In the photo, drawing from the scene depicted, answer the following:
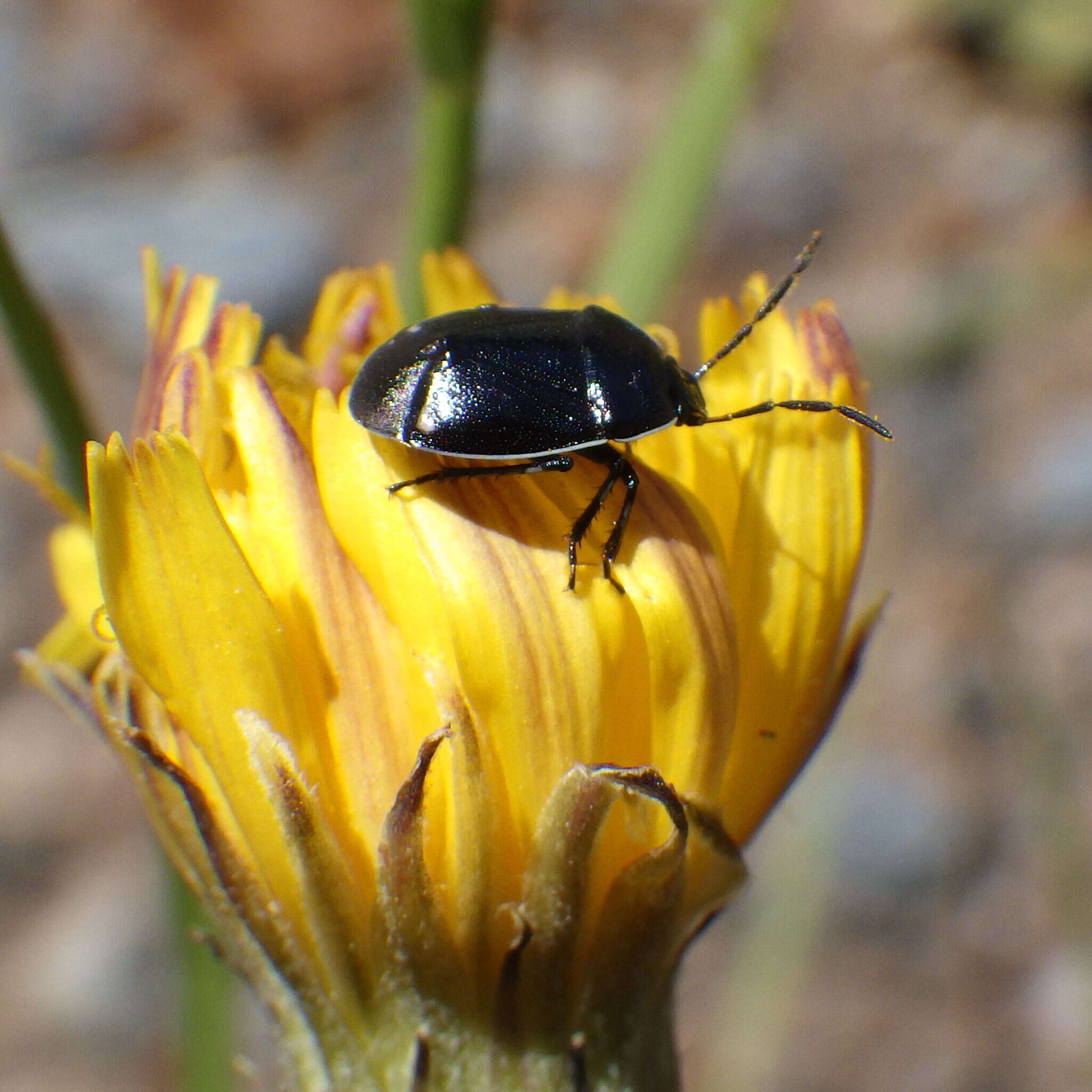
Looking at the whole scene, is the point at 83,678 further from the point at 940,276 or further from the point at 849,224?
the point at 849,224

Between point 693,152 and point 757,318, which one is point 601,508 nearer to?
point 757,318

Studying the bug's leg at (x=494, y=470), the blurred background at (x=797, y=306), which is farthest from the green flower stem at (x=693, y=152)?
the blurred background at (x=797, y=306)

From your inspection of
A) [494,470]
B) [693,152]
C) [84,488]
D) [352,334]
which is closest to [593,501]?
[494,470]

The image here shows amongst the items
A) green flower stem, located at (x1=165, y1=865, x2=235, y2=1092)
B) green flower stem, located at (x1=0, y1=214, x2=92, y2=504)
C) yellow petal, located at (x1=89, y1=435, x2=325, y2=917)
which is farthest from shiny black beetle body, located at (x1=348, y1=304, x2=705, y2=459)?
green flower stem, located at (x1=165, y1=865, x2=235, y2=1092)

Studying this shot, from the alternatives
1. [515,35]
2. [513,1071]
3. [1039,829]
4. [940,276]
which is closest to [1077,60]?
[940,276]

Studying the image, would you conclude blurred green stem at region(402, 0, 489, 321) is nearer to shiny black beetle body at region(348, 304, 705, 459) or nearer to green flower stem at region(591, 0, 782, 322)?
green flower stem at region(591, 0, 782, 322)

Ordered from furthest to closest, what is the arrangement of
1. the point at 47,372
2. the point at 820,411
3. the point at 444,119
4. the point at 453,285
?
the point at 444,119, the point at 453,285, the point at 47,372, the point at 820,411

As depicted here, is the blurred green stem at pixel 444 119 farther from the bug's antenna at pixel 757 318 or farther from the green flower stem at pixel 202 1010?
the green flower stem at pixel 202 1010
